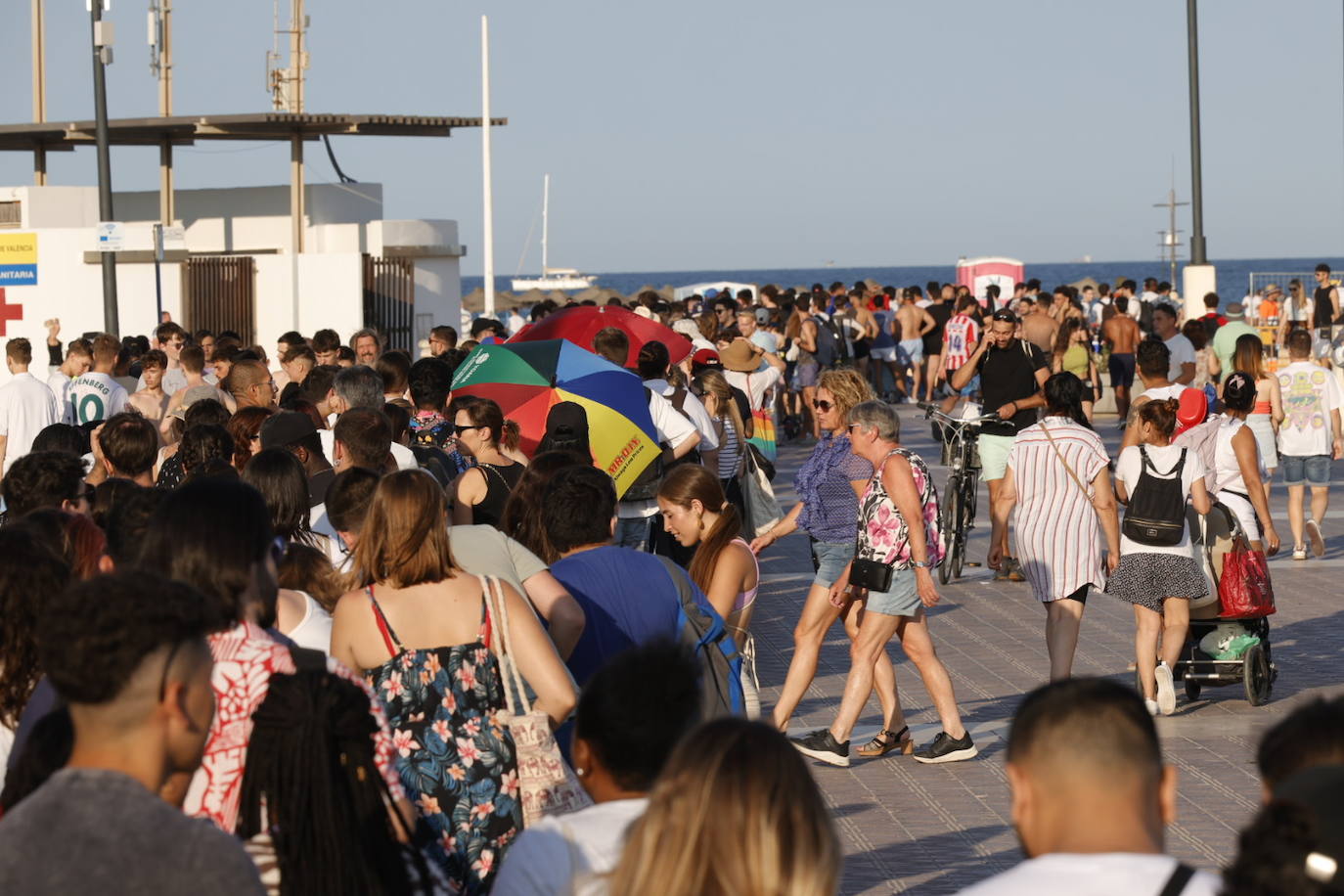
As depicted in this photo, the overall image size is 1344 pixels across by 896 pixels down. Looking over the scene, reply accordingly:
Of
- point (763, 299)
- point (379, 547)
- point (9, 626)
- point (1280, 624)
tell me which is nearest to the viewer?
point (9, 626)

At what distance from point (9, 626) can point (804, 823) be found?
221 centimetres

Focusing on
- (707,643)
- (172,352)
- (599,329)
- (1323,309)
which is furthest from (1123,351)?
(707,643)

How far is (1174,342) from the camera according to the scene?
16984 mm

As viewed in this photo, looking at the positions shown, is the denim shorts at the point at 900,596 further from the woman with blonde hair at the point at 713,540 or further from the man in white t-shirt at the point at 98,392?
the man in white t-shirt at the point at 98,392

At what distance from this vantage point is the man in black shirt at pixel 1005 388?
1316 cm

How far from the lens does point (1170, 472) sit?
895 centimetres

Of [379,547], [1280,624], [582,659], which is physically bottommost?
[1280,624]

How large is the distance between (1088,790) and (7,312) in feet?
79.0

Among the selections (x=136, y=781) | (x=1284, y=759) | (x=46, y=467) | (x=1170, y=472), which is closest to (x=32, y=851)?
(x=136, y=781)

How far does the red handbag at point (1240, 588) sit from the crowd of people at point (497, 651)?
303 mm

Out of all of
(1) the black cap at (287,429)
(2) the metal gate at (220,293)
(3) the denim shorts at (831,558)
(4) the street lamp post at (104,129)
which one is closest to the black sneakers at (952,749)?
(3) the denim shorts at (831,558)

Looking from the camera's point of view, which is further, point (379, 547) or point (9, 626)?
point (379, 547)

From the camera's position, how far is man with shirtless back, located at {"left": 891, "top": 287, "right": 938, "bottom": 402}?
29109 mm

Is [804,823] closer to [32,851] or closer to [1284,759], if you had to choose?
[1284,759]
